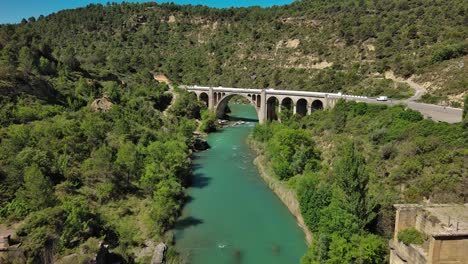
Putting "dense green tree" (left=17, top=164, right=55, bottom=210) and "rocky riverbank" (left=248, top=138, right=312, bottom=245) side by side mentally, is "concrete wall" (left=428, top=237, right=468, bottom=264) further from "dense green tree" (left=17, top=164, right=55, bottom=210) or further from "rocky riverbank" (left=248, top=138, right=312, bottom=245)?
"dense green tree" (left=17, top=164, right=55, bottom=210)

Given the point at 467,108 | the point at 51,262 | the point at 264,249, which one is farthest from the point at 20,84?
the point at 467,108

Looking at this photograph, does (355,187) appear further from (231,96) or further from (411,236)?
(231,96)

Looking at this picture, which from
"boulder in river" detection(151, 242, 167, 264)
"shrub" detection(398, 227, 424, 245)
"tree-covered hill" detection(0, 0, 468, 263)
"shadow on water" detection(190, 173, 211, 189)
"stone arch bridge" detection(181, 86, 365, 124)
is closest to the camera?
"shrub" detection(398, 227, 424, 245)

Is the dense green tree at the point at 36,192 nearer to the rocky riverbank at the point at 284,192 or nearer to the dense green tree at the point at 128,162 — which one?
the dense green tree at the point at 128,162

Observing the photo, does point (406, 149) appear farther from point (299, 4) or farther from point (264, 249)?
point (299, 4)

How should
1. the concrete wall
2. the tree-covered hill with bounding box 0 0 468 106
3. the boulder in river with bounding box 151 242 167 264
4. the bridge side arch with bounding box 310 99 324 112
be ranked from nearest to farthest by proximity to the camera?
1. the concrete wall
2. the boulder in river with bounding box 151 242 167 264
3. the tree-covered hill with bounding box 0 0 468 106
4. the bridge side arch with bounding box 310 99 324 112

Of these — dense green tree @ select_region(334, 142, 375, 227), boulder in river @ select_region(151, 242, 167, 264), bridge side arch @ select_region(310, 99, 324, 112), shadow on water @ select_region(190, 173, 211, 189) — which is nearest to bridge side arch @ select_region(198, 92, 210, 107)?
bridge side arch @ select_region(310, 99, 324, 112)

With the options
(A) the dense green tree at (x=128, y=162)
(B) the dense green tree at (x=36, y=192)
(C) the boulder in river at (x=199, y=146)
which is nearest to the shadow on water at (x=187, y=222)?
(A) the dense green tree at (x=128, y=162)

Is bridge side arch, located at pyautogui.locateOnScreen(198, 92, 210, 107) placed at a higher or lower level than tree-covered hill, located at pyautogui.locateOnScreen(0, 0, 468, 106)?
lower
